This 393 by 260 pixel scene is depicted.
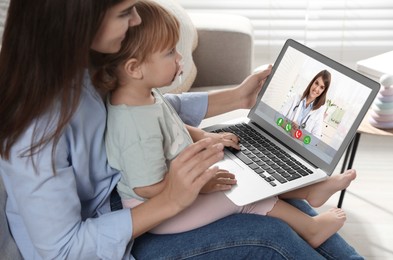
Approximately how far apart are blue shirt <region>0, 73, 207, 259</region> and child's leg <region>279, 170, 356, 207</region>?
0.46 meters

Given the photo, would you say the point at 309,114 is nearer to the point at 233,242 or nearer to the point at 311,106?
the point at 311,106

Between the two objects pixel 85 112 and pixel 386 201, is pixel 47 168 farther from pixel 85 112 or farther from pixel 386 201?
pixel 386 201

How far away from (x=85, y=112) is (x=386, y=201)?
4.44 feet

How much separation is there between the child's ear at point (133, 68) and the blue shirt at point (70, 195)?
78mm

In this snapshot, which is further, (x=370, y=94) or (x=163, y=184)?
(x=370, y=94)

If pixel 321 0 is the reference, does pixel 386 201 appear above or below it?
below

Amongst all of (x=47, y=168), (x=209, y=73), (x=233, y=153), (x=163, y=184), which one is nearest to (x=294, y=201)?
(x=233, y=153)

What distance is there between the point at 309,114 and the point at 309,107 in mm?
17

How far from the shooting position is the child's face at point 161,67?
115 cm

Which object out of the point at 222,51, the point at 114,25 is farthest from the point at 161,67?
the point at 222,51

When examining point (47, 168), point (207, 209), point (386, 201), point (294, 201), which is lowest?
point (386, 201)

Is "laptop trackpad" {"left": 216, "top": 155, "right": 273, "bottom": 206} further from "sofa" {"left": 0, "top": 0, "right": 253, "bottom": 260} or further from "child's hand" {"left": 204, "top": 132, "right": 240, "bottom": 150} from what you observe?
"sofa" {"left": 0, "top": 0, "right": 253, "bottom": 260}

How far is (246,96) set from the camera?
151cm

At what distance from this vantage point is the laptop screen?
1289 mm
